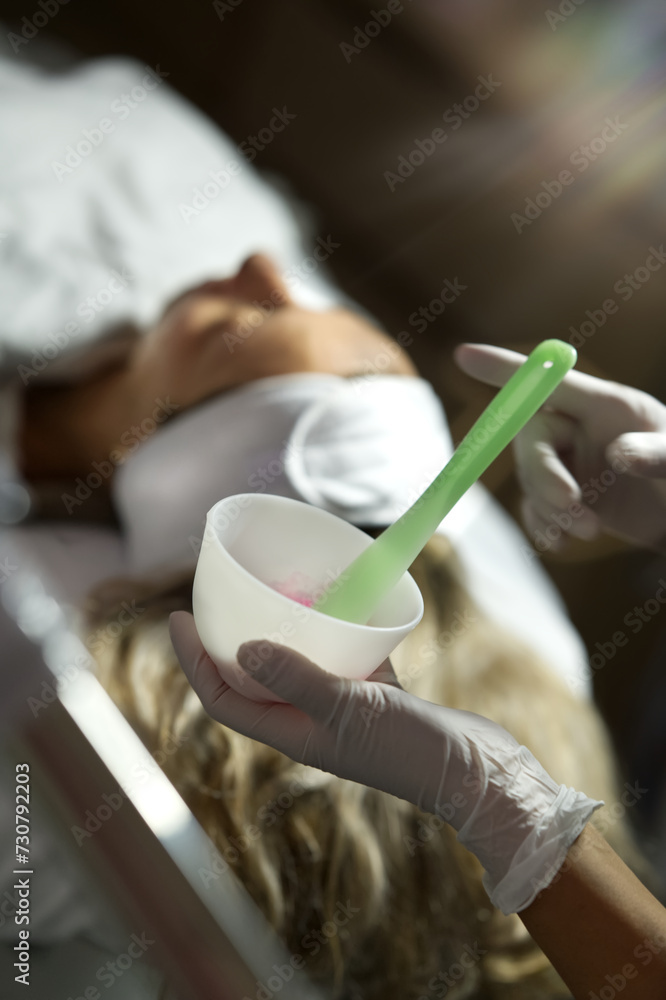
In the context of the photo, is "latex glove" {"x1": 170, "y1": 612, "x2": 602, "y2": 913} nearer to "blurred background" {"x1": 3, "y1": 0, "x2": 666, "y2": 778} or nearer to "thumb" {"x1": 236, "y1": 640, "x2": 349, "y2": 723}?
"thumb" {"x1": 236, "y1": 640, "x2": 349, "y2": 723}

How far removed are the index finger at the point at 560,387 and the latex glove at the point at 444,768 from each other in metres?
0.38

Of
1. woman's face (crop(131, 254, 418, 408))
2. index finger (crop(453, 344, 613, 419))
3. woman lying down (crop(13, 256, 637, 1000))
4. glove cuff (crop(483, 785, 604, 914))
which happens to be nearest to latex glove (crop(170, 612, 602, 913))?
glove cuff (crop(483, 785, 604, 914))

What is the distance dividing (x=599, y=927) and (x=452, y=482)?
34cm

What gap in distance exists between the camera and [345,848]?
85cm

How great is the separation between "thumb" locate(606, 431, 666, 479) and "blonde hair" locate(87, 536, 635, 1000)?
14.7 inches

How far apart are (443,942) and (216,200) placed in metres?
1.16

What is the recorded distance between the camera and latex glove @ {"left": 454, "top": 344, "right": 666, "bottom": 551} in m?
0.76

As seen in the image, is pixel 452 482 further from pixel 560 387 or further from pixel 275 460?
pixel 275 460

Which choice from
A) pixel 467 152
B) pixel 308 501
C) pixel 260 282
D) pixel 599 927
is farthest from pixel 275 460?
pixel 467 152

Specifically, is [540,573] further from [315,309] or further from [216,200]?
[216,200]

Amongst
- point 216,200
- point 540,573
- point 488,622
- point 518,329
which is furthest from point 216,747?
point 518,329

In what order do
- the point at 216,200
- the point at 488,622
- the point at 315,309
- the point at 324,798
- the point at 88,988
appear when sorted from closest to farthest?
the point at 88,988
the point at 324,798
the point at 488,622
the point at 315,309
the point at 216,200

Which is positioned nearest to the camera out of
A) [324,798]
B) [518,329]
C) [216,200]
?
[324,798]

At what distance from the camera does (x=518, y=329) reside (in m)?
1.46
